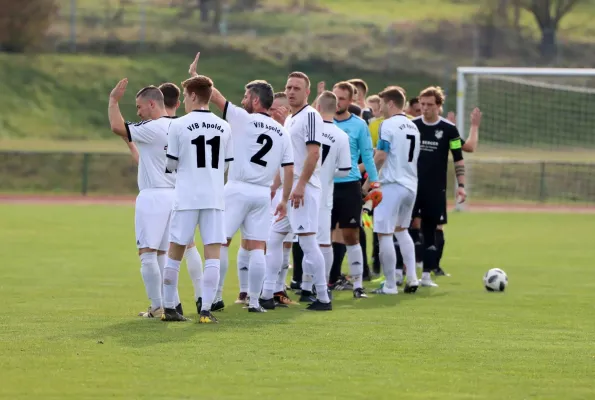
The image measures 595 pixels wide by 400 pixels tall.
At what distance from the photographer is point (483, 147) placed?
36500 mm

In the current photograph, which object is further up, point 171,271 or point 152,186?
point 152,186

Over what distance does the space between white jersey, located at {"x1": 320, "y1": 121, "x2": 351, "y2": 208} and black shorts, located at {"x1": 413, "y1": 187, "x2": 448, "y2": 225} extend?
1.94 metres

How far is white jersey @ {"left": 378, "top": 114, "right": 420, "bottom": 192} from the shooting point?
13.0 meters

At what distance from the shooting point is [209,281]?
10.2 m

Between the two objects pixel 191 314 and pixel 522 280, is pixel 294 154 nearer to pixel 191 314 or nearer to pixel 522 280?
pixel 191 314

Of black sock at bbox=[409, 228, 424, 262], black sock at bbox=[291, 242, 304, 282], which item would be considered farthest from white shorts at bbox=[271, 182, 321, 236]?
black sock at bbox=[409, 228, 424, 262]

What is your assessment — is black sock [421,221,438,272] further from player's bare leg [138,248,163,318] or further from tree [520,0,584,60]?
tree [520,0,584,60]

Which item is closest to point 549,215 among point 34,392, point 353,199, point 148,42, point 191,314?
point 353,199

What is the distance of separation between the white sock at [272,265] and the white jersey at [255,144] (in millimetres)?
925

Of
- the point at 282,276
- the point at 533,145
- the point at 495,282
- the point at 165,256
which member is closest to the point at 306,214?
the point at 282,276

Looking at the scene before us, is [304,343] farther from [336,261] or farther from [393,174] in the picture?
[336,261]

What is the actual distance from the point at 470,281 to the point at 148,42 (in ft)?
133

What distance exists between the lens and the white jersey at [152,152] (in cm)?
1033

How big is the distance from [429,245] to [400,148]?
4.94ft
